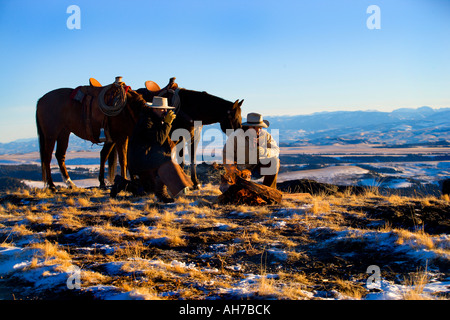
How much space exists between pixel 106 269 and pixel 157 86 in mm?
6583

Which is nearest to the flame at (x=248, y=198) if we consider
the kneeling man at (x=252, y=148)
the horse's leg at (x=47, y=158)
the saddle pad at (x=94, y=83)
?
the kneeling man at (x=252, y=148)

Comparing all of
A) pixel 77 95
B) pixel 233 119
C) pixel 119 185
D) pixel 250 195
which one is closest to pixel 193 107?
pixel 233 119

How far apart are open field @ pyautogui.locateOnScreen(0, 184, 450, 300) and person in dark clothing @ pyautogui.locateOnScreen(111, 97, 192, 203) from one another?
0.55 m

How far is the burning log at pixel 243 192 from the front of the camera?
7656mm

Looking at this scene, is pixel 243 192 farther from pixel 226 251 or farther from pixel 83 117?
pixel 83 117

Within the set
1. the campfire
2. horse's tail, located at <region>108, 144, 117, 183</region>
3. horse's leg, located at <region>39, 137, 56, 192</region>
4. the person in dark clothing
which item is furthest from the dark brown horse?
horse's leg, located at <region>39, 137, 56, 192</region>

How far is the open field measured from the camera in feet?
11.4

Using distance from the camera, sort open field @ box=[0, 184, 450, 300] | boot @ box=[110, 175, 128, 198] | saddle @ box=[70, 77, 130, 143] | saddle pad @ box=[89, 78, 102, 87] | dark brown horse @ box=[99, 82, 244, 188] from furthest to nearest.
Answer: saddle pad @ box=[89, 78, 102, 87]
dark brown horse @ box=[99, 82, 244, 188]
saddle @ box=[70, 77, 130, 143]
boot @ box=[110, 175, 128, 198]
open field @ box=[0, 184, 450, 300]

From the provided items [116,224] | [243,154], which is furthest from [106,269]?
[243,154]

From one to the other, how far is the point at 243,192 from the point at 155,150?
6.73 feet

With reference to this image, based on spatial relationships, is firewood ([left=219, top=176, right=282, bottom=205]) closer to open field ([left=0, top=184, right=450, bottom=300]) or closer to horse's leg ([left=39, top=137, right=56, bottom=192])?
open field ([left=0, top=184, right=450, bottom=300])

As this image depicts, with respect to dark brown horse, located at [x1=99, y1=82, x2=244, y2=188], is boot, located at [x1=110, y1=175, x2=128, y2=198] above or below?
below

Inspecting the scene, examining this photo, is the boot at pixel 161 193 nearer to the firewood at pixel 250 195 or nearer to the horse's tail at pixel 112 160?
the firewood at pixel 250 195
